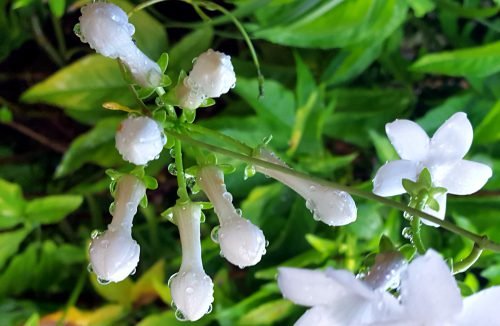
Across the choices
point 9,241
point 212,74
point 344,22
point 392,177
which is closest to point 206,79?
point 212,74

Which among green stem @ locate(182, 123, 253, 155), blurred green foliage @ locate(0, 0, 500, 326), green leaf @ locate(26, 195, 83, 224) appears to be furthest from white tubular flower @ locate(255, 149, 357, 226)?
green leaf @ locate(26, 195, 83, 224)

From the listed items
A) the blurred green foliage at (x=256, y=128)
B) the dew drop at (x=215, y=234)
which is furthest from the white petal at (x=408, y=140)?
the blurred green foliage at (x=256, y=128)

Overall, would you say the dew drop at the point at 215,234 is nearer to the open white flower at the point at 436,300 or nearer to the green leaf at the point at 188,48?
the open white flower at the point at 436,300

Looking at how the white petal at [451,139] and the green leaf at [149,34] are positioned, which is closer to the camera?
the white petal at [451,139]

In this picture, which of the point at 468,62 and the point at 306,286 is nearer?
the point at 306,286

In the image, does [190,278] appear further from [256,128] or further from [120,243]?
[256,128]

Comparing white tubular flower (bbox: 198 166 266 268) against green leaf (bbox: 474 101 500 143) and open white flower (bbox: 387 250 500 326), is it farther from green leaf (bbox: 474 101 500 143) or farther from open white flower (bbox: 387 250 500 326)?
green leaf (bbox: 474 101 500 143)
